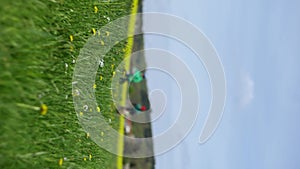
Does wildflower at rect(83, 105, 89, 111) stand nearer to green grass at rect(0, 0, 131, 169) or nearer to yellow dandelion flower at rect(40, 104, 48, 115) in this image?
green grass at rect(0, 0, 131, 169)

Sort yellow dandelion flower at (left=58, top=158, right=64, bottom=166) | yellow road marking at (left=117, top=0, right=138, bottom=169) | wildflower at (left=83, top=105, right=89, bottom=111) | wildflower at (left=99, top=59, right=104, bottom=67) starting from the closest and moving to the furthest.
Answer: yellow dandelion flower at (left=58, top=158, right=64, bottom=166) < wildflower at (left=83, top=105, right=89, bottom=111) < wildflower at (left=99, top=59, right=104, bottom=67) < yellow road marking at (left=117, top=0, right=138, bottom=169)

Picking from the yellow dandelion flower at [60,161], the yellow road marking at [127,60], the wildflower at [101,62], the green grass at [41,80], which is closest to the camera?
the green grass at [41,80]

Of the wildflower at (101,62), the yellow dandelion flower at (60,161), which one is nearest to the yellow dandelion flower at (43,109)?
the yellow dandelion flower at (60,161)

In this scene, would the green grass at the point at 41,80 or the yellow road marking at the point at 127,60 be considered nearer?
the green grass at the point at 41,80

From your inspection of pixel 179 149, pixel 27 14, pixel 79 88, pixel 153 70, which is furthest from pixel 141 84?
pixel 27 14

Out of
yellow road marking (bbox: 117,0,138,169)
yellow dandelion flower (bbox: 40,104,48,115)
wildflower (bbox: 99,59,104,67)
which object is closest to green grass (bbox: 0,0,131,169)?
yellow dandelion flower (bbox: 40,104,48,115)

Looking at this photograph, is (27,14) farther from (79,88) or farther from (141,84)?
(141,84)

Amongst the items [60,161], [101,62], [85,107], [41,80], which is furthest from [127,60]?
[41,80]

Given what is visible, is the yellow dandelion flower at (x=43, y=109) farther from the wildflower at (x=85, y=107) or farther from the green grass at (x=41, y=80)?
the wildflower at (x=85, y=107)

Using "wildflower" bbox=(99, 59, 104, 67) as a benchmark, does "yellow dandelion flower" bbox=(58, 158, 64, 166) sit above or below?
below
